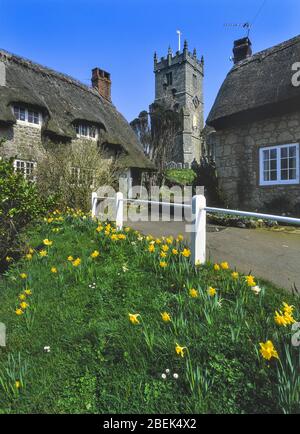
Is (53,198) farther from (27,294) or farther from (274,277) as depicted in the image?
(274,277)

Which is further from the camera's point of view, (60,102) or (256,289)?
(60,102)

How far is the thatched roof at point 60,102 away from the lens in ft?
44.0

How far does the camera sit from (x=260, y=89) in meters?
9.74

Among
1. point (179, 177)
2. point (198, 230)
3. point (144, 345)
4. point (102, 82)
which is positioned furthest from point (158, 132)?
point (144, 345)

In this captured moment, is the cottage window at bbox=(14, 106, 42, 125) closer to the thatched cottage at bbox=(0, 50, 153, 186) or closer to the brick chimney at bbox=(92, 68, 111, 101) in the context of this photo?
the thatched cottage at bbox=(0, 50, 153, 186)

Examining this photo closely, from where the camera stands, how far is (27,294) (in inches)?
126

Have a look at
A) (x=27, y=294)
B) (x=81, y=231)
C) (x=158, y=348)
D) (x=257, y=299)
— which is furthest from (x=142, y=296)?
(x=81, y=231)

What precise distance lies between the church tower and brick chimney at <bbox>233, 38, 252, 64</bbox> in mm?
27254

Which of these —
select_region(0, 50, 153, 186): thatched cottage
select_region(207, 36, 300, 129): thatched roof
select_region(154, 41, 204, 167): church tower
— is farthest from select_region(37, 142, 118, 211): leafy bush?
select_region(154, 41, 204, 167): church tower

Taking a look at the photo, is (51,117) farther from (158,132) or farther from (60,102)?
(158,132)

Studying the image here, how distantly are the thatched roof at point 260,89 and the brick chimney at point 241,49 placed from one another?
107cm

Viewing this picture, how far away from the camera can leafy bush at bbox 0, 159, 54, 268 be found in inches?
172

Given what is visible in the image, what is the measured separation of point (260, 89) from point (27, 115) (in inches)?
427
